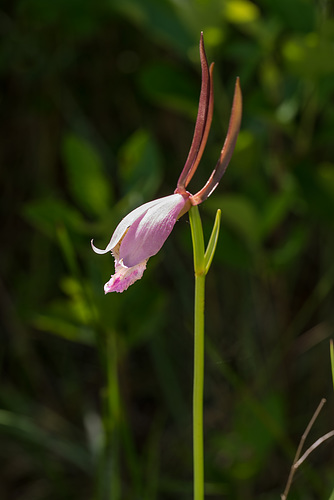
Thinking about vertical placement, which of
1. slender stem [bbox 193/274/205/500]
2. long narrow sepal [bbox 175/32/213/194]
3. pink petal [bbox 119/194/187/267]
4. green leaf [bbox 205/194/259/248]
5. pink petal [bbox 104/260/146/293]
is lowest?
slender stem [bbox 193/274/205/500]

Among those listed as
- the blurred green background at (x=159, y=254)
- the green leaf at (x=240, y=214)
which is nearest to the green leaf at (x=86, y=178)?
the blurred green background at (x=159, y=254)

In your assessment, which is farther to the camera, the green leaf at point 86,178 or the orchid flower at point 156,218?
the green leaf at point 86,178

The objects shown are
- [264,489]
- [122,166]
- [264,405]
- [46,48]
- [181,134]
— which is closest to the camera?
[122,166]

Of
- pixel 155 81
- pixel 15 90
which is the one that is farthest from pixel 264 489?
pixel 15 90

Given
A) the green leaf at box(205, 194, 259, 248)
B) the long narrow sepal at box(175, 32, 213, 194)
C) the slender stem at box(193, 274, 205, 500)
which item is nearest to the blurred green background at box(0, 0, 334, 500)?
the green leaf at box(205, 194, 259, 248)

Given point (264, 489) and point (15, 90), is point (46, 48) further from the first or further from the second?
point (264, 489)

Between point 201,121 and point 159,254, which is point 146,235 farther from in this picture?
point 159,254

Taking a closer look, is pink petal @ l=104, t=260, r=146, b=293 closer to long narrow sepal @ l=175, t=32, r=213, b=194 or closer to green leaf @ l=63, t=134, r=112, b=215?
long narrow sepal @ l=175, t=32, r=213, b=194

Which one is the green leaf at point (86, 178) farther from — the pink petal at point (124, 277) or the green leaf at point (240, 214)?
the pink petal at point (124, 277)
